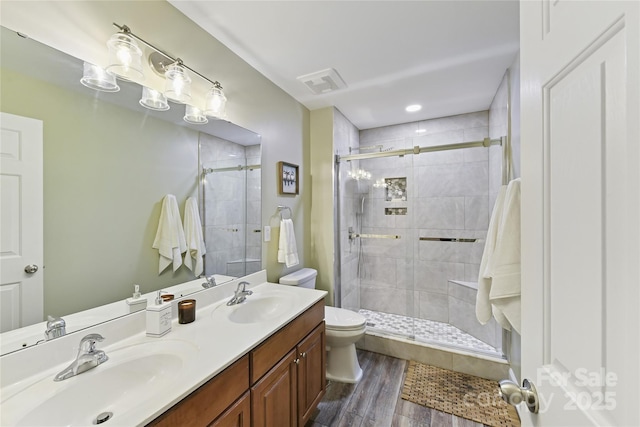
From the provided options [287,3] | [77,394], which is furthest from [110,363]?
[287,3]

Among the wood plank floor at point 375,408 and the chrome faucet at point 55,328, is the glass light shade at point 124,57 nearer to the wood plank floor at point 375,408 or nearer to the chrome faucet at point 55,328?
the chrome faucet at point 55,328

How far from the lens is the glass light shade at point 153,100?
121cm

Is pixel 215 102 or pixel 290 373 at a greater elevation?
pixel 215 102

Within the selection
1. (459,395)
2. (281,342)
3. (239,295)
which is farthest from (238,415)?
(459,395)

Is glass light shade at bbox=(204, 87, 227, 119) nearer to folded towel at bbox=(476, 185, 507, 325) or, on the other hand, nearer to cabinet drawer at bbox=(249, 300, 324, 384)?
cabinet drawer at bbox=(249, 300, 324, 384)

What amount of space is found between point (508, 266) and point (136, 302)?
1.80 meters

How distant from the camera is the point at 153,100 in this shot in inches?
49.2

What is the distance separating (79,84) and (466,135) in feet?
10.6

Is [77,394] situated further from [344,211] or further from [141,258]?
[344,211]

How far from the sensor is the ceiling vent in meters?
2.02

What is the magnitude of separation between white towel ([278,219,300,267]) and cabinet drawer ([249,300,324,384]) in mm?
572

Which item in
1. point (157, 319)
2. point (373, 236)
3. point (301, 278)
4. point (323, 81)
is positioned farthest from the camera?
point (373, 236)
